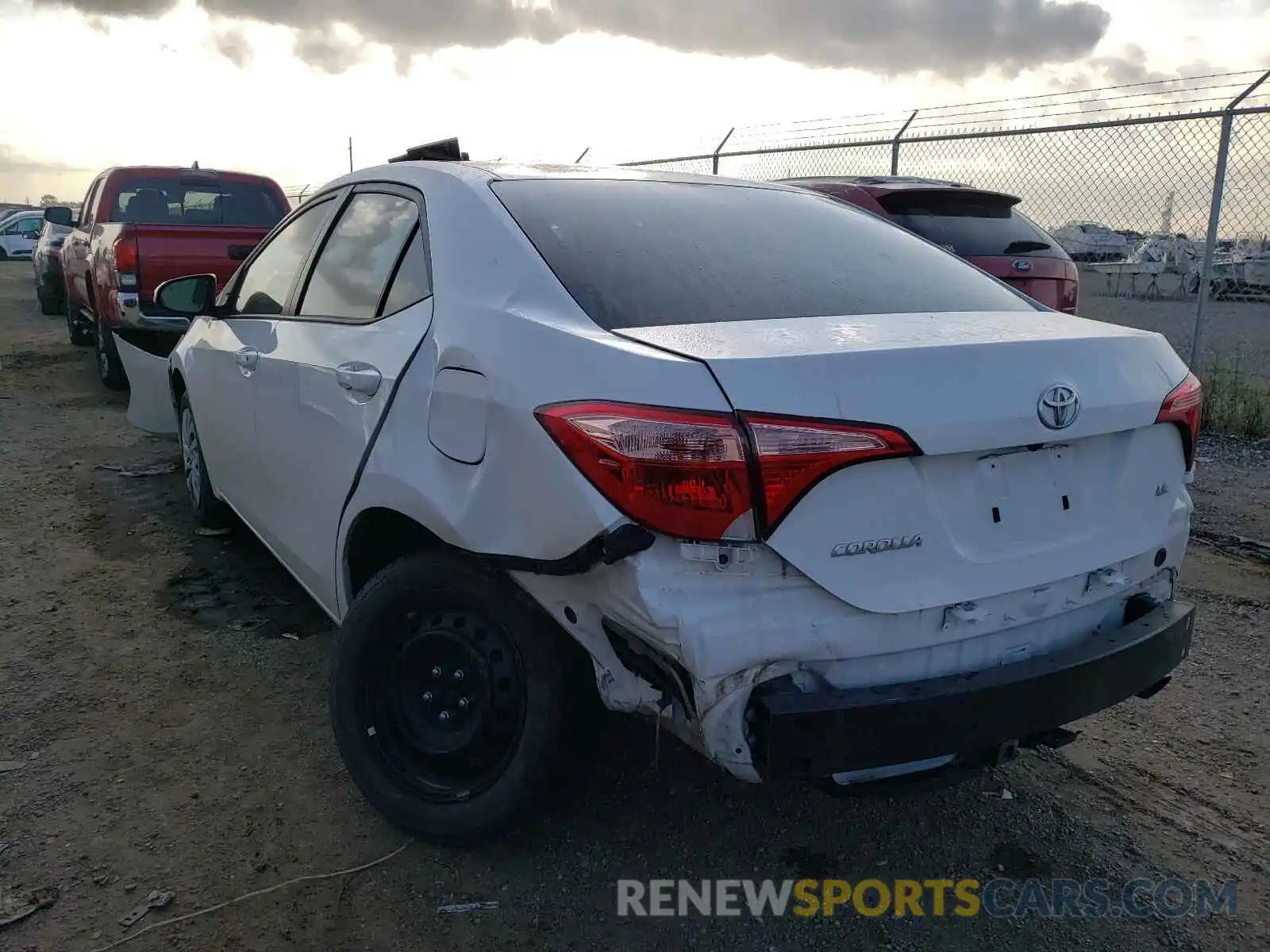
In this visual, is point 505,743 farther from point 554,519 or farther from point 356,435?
point 356,435

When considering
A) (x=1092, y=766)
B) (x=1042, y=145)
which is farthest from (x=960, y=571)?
(x=1042, y=145)

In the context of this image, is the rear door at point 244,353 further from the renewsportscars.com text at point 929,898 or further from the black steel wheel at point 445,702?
the renewsportscars.com text at point 929,898

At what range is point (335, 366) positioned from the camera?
2.89 meters

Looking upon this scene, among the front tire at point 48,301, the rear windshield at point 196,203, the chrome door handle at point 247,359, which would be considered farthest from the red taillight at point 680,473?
the front tire at point 48,301

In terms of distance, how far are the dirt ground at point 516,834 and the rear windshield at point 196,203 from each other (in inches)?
235

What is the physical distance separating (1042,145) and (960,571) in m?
7.50

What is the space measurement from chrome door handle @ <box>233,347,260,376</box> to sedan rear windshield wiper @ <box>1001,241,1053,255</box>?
A: 4704 mm

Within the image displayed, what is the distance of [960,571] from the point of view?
2.02 metres

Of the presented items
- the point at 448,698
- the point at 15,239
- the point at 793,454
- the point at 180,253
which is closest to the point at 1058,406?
the point at 793,454

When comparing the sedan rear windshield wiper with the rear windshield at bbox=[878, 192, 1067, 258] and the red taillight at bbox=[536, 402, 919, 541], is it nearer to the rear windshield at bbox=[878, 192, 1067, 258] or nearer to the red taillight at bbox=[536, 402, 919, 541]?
the rear windshield at bbox=[878, 192, 1067, 258]

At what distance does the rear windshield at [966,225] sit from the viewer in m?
6.30

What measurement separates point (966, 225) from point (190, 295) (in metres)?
4.64

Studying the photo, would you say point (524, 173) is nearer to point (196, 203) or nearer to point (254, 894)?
point (254, 894)

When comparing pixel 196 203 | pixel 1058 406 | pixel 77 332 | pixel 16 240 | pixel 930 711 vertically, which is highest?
pixel 196 203
